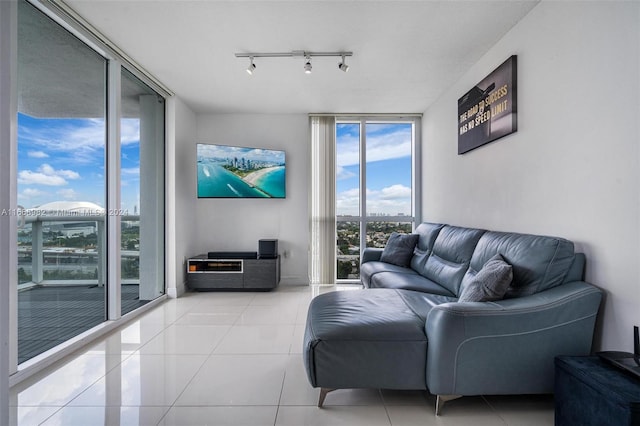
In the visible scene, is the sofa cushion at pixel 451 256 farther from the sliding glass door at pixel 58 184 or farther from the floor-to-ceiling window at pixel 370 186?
the sliding glass door at pixel 58 184

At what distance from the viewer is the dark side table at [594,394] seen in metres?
1.14

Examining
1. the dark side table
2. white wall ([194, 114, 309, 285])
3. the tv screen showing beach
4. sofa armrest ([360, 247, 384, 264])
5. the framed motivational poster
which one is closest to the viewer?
the dark side table

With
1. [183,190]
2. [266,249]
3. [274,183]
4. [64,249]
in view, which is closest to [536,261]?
[266,249]

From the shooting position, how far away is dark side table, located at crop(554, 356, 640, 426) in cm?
114

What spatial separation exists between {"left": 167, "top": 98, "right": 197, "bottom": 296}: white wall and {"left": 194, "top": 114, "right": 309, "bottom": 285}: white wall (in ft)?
0.67

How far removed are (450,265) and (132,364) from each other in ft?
8.89

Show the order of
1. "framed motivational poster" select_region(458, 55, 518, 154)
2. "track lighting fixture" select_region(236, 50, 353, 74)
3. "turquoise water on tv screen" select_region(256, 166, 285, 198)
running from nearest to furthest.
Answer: "framed motivational poster" select_region(458, 55, 518, 154), "track lighting fixture" select_region(236, 50, 353, 74), "turquoise water on tv screen" select_region(256, 166, 285, 198)

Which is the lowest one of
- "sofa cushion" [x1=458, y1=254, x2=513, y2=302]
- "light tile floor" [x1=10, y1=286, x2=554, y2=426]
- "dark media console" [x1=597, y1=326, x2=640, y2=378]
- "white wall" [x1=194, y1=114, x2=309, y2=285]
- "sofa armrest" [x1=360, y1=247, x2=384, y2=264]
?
"light tile floor" [x1=10, y1=286, x2=554, y2=426]

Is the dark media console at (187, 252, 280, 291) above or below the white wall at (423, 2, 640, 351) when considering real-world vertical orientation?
below

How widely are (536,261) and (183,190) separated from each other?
161 inches

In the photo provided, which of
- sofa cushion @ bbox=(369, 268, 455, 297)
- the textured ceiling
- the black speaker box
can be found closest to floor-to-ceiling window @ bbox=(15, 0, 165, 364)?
the textured ceiling

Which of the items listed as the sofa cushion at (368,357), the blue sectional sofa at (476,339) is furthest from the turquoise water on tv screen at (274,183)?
the sofa cushion at (368,357)

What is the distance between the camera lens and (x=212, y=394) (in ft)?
6.15

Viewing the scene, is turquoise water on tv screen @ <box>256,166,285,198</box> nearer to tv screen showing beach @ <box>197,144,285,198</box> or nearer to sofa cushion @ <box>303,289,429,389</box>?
tv screen showing beach @ <box>197,144,285,198</box>
